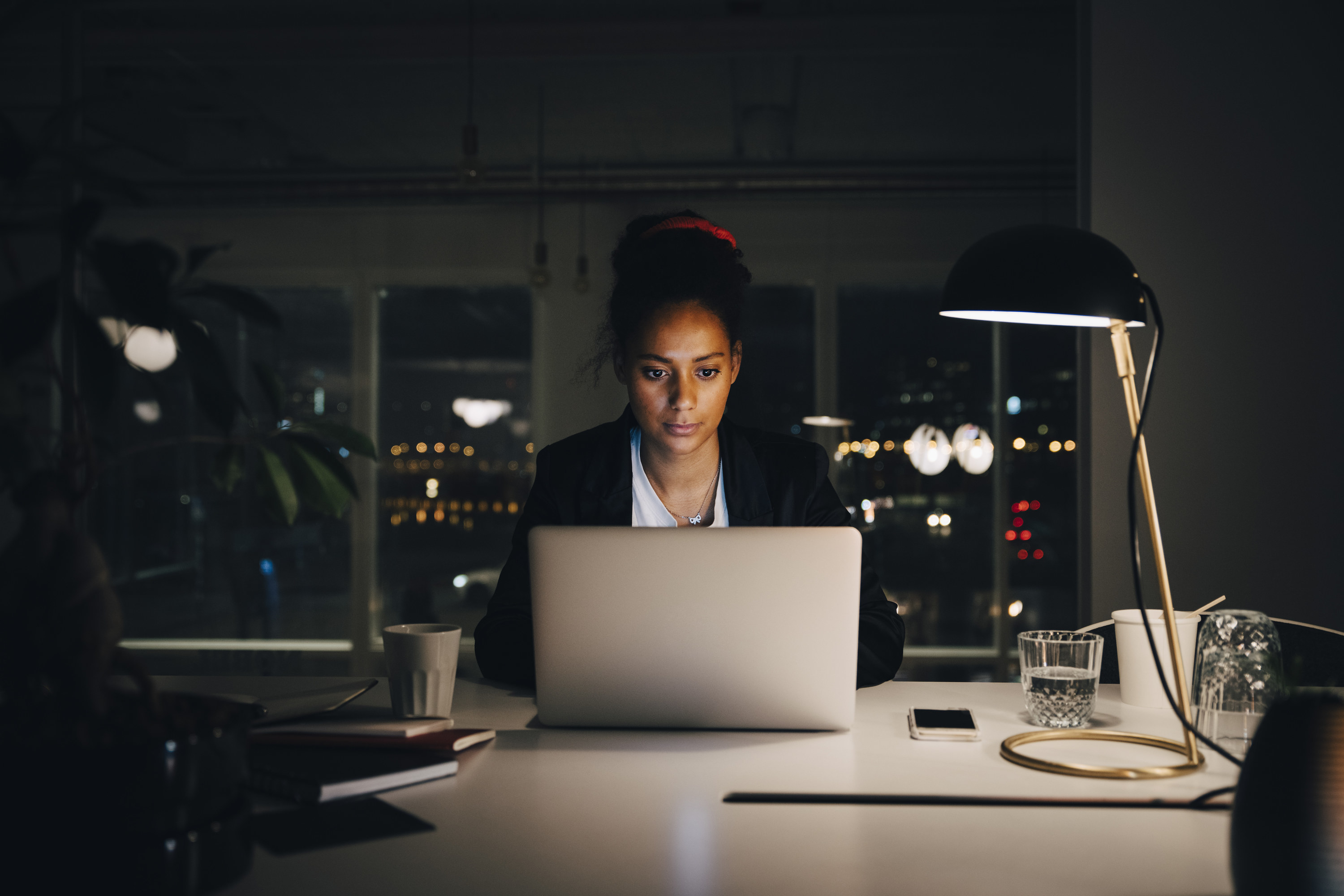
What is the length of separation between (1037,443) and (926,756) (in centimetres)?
655

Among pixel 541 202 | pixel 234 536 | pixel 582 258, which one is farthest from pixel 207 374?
pixel 234 536

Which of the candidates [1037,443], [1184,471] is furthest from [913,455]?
[1184,471]

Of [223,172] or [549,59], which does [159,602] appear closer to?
[223,172]

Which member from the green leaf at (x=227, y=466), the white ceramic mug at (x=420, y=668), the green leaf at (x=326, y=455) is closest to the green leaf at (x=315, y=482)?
the green leaf at (x=326, y=455)

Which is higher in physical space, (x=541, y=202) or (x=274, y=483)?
(x=541, y=202)

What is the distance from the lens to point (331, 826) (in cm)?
102

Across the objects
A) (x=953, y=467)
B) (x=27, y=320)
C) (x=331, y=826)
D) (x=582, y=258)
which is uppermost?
(x=582, y=258)

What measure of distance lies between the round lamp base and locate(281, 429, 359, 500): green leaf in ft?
3.00

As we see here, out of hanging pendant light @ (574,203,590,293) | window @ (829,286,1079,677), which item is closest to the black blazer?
hanging pendant light @ (574,203,590,293)

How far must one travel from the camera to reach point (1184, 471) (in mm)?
2582

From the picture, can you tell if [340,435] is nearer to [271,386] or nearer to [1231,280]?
[271,386]

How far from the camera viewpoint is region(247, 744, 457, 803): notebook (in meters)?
1.09

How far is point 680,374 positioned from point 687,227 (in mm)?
406

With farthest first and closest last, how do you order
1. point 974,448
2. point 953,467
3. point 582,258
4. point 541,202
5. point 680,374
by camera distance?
point 953,467
point 974,448
point 541,202
point 582,258
point 680,374
